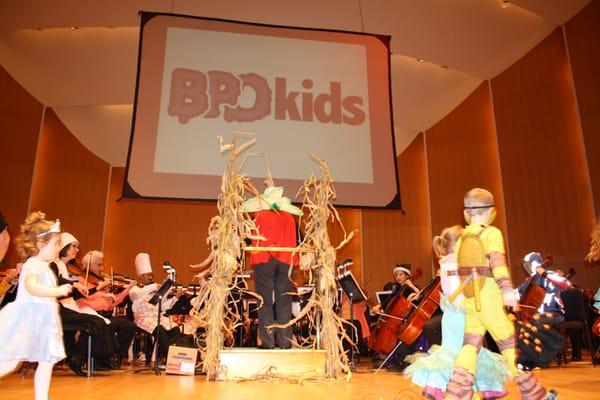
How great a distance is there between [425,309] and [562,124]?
5052mm

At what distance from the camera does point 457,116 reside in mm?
9703

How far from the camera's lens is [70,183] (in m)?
9.95

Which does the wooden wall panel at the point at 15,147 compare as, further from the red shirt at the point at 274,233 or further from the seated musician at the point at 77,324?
the red shirt at the point at 274,233

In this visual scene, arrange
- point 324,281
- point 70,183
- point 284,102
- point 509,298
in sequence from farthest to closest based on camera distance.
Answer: point 70,183
point 284,102
point 324,281
point 509,298

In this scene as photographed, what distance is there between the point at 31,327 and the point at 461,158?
8.62 metres

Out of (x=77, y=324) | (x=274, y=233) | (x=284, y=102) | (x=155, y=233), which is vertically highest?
(x=284, y=102)

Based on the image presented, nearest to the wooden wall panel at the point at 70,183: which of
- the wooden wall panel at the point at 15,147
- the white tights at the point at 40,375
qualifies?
the wooden wall panel at the point at 15,147

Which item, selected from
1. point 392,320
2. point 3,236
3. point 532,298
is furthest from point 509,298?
point 532,298

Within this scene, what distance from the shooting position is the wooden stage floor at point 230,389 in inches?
108

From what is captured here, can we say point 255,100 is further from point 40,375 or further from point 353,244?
point 353,244

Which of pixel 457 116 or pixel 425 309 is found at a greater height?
pixel 457 116

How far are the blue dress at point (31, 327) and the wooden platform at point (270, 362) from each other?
59.1 inches

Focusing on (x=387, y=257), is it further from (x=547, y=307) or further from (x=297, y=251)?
(x=297, y=251)

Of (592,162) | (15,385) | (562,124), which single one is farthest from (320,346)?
(562,124)
